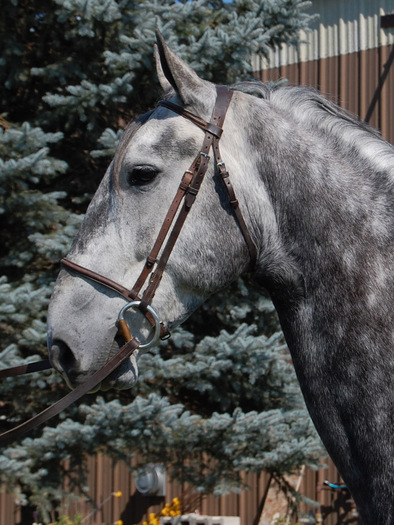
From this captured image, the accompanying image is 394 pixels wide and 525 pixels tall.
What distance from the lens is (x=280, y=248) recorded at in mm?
1967

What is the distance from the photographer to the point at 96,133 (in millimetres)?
4852

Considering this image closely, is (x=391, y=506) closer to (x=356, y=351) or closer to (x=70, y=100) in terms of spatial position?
(x=356, y=351)

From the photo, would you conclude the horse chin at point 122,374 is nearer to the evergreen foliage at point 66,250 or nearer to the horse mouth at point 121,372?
the horse mouth at point 121,372

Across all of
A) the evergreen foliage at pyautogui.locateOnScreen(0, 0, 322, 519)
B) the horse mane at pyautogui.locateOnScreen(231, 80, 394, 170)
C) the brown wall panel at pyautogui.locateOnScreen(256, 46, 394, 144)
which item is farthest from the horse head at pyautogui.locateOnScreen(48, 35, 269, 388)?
the brown wall panel at pyautogui.locateOnScreen(256, 46, 394, 144)

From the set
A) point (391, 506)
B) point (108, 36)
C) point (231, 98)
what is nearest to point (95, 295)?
point (231, 98)

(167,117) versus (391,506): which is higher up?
(167,117)

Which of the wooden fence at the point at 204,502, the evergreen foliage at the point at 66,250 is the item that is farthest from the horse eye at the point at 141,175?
the wooden fence at the point at 204,502

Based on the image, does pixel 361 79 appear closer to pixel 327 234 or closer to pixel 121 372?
pixel 327 234

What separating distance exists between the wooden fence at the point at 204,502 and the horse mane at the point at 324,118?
466 cm

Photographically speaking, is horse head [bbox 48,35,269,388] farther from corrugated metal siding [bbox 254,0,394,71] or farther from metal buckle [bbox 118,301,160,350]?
corrugated metal siding [bbox 254,0,394,71]

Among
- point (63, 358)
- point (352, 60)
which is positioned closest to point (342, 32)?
point (352, 60)

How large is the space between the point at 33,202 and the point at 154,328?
2760 mm

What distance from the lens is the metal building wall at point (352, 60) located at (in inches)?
293

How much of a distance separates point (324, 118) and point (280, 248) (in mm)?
443
